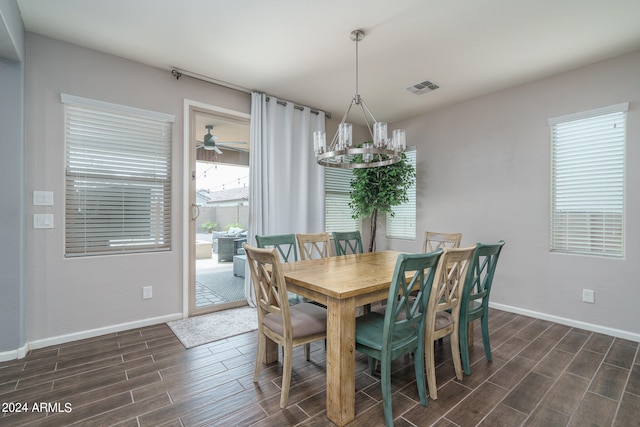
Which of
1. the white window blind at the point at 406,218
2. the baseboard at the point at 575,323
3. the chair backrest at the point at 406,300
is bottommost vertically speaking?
the baseboard at the point at 575,323

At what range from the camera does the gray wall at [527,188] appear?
2.82m

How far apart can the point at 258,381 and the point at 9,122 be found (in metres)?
2.73

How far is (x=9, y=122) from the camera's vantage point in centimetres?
230

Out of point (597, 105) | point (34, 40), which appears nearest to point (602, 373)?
point (597, 105)

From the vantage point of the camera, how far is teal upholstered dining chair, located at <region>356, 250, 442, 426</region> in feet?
5.37

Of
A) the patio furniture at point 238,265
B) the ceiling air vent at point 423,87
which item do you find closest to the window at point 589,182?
the ceiling air vent at point 423,87

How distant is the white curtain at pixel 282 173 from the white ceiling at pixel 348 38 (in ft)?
1.72

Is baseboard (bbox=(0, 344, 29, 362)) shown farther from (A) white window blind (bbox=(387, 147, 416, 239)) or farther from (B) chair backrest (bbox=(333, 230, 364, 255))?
(A) white window blind (bbox=(387, 147, 416, 239))

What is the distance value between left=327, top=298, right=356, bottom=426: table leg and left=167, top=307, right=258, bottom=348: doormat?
150 centimetres

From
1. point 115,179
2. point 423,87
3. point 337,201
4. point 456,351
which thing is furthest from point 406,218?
point 115,179

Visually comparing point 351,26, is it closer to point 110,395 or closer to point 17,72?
point 17,72

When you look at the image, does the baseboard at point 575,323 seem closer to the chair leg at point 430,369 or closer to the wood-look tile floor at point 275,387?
the wood-look tile floor at point 275,387

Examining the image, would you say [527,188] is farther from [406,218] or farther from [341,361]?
[341,361]

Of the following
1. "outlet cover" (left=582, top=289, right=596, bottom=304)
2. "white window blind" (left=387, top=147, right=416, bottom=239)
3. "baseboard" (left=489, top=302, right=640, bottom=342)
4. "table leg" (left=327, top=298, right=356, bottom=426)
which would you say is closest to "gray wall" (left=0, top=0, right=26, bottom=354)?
"table leg" (left=327, top=298, right=356, bottom=426)
